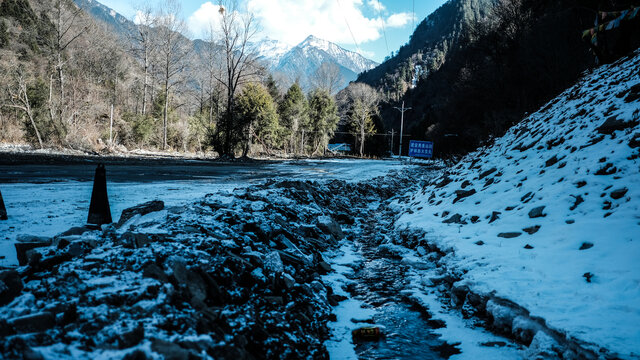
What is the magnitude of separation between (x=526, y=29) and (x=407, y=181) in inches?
685

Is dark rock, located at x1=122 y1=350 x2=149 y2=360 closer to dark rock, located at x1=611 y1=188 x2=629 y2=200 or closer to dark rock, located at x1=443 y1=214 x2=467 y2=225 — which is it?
dark rock, located at x1=611 y1=188 x2=629 y2=200

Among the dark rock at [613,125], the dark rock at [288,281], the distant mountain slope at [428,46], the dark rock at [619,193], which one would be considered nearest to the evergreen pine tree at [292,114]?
the dark rock at [613,125]

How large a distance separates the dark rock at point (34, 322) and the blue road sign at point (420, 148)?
35584mm

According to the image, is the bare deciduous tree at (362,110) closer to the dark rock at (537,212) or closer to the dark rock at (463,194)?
the dark rock at (463,194)

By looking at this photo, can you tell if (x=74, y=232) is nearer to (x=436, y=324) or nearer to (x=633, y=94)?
(x=436, y=324)

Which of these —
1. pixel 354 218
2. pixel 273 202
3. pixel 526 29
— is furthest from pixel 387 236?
pixel 526 29

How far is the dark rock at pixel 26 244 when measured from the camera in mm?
3213

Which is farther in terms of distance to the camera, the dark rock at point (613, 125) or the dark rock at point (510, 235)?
the dark rock at point (613, 125)

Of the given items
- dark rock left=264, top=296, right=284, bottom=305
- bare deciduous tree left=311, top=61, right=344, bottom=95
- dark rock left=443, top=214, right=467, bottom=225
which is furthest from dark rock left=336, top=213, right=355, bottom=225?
bare deciduous tree left=311, top=61, right=344, bottom=95

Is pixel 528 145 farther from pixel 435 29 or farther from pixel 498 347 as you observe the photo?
pixel 435 29

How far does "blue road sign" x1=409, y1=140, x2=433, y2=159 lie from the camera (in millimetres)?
35938

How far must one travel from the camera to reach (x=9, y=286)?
2.31 meters

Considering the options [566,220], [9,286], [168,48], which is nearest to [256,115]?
[168,48]

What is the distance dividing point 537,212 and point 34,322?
6.12 metres
